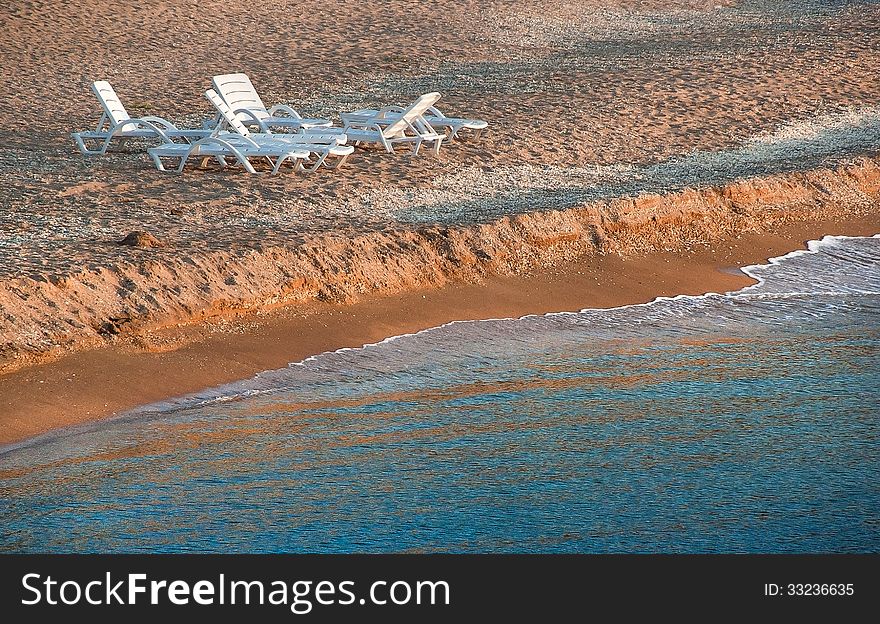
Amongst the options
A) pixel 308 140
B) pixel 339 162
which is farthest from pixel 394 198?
pixel 308 140

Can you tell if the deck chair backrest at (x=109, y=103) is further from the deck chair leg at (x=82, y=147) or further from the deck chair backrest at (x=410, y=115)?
Answer: the deck chair backrest at (x=410, y=115)

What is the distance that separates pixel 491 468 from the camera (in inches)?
255

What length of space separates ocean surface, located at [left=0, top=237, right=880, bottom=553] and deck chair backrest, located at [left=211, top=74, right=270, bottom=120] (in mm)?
5237

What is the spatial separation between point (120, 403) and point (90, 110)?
8783mm

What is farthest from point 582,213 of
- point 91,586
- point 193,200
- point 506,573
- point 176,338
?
point 91,586

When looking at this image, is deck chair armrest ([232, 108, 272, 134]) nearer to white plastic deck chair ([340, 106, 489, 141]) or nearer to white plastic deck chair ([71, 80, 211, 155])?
white plastic deck chair ([71, 80, 211, 155])

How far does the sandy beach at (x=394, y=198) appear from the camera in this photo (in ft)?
27.2

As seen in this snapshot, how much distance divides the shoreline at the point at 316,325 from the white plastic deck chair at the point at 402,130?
2.88 metres

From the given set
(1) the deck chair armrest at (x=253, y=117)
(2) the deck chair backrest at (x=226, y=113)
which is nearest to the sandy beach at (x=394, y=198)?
(2) the deck chair backrest at (x=226, y=113)

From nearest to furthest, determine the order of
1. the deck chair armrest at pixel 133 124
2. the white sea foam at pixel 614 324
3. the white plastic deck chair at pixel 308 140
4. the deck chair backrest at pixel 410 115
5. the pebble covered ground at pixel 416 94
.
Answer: the white sea foam at pixel 614 324
the pebble covered ground at pixel 416 94
the white plastic deck chair at pixel 308 140
the deck chair armrest at pixel 133 124
the deck chair backrest at pixel 410 115

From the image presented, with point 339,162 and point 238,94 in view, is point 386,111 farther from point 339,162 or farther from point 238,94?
point 238,94

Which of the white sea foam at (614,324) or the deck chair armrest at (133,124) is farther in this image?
the deck chair armrest at (133,124)

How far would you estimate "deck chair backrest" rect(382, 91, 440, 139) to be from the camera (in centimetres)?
1252

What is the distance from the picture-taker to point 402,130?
12828 millimetres
